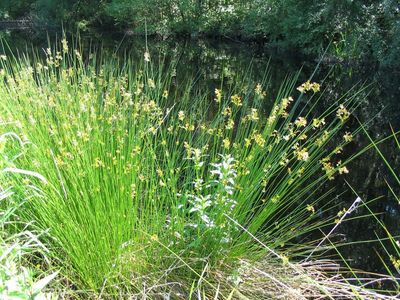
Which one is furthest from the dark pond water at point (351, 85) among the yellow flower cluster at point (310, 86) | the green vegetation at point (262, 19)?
the yellow flower cluster at point (310, 86)

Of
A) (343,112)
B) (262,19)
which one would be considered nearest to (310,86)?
(343,112)

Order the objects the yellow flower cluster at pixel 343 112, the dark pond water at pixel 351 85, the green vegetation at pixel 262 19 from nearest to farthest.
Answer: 1. the yellow flower cluster at pixel 343 112
2. the dark pond water at pixel 351 85
3. the green vegetation at pixel 262 19

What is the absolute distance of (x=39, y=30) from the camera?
90.4 ft

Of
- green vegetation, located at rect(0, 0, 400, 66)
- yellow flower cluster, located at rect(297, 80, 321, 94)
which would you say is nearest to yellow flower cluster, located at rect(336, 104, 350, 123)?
yellow flower cluster, located at rect(297, 80, 321, 94)

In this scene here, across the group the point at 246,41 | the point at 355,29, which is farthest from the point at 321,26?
the point at 246,41

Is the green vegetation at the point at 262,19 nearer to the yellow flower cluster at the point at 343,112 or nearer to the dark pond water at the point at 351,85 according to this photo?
the dark pond water at the point at 351,85

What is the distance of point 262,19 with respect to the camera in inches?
789

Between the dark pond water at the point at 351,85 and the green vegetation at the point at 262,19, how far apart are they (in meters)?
0.63

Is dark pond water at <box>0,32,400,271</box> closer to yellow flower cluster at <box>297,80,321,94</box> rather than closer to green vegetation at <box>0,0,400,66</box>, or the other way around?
green vegetation at <box>0,0,400,66</box>

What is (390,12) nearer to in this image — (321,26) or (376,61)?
(376,61)

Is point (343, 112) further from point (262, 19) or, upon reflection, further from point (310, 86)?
point (262, 19)

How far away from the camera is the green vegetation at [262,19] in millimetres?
14477

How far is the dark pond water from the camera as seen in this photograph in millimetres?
4828

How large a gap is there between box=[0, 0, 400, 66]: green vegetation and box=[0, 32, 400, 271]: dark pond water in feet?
2.06
